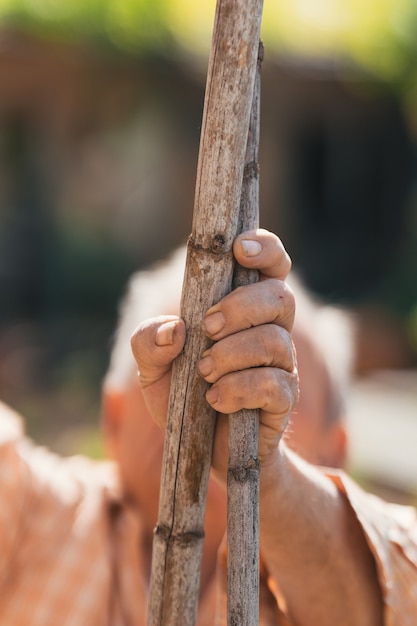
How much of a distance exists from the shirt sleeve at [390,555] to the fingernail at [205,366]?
0.44 metres

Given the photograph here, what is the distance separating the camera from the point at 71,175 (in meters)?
8.09

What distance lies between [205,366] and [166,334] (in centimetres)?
7

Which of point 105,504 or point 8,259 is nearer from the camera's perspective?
point 105,504

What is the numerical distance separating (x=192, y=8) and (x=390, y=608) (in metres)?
6.39

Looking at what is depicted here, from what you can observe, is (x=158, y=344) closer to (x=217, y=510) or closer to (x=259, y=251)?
(x=259, y=251)

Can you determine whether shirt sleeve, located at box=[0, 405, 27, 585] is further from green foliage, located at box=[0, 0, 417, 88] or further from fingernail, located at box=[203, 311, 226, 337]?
green foliage, located at box=[0, 0, 417, 88]

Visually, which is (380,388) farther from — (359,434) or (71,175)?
(71,175)

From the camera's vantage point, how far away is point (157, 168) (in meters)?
8.59

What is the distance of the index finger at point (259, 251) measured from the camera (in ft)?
3.46

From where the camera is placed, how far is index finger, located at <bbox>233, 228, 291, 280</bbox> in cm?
105

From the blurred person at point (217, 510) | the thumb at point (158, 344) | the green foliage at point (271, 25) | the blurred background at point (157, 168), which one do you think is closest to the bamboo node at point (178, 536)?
the blurred person at point (217, 510)

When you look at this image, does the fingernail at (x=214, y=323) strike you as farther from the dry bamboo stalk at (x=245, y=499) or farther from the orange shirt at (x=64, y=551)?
the orange shirt at (x=64, y=551)

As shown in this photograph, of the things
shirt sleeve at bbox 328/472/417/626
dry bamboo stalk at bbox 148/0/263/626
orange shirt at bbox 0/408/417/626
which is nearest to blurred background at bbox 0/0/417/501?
orange shirt at bbox 0/408/417/626

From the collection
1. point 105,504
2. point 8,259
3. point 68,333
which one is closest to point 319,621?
point 105,504
